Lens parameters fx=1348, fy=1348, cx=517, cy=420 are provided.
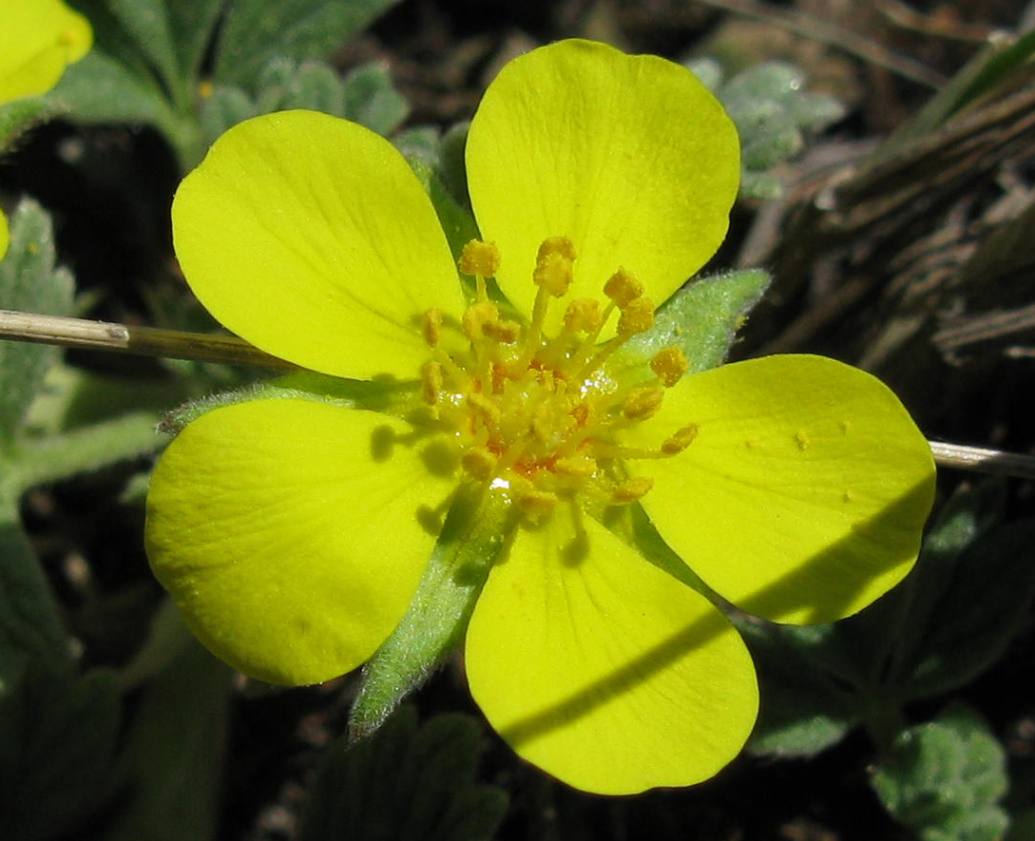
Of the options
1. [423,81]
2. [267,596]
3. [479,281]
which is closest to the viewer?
[267,596]

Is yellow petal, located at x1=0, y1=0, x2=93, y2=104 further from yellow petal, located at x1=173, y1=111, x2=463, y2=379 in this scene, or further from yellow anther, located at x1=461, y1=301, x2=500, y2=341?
yellow anther, located at x1=461, y1=301, x2=500, y2=341

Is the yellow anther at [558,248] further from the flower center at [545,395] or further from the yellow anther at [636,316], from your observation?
the yellow anther at [636,316]

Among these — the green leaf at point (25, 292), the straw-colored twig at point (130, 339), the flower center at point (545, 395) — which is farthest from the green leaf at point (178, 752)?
the flower center at point (545, 395)

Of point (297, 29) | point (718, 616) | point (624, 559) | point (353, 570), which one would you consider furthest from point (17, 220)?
point (718, 616)

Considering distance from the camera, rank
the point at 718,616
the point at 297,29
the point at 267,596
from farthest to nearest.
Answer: the point at 297,29 < the point at 718,616 < the point at 267,596

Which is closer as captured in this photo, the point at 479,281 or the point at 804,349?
the point at 479,281

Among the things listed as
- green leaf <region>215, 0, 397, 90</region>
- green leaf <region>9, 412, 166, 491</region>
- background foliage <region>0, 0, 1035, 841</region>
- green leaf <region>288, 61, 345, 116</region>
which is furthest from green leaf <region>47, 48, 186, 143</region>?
green leaf <region>9, 412, 166, 491</region>

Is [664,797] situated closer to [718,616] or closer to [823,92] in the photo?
[718,616]
